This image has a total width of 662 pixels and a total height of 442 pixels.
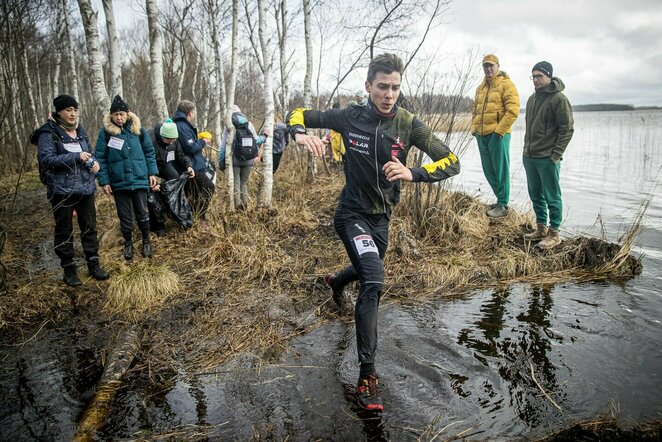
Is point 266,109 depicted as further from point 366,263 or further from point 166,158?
point 366,263

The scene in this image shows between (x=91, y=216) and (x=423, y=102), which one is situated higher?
(x=423, y=102)

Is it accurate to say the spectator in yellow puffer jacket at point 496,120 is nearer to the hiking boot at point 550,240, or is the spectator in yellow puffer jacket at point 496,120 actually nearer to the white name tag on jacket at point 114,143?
the hiking boot at point 550,240

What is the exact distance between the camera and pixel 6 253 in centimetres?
551

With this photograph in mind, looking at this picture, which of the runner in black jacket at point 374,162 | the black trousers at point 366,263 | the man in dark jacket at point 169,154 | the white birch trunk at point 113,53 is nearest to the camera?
the black trousers at point 366,263

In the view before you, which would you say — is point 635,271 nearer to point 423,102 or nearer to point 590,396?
point 590,396

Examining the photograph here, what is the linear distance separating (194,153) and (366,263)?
450 cm

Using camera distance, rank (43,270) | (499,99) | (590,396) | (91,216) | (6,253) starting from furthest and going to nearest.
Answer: (499,99) → (6,253) → (43,270) → (91,216) → (590,396)

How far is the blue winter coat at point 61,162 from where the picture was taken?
4223 millimetres

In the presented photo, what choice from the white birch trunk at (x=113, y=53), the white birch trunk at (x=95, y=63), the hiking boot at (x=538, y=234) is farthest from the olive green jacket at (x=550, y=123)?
the white birch trunk at (x=113, y=53)

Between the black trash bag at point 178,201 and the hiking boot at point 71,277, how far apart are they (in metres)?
1.68

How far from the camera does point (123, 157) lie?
5016mm

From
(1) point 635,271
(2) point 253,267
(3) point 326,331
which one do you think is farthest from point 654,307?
(2) point 253,267

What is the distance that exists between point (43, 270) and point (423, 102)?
5735 mm

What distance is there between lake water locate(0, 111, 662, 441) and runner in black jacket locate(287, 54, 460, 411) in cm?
60
